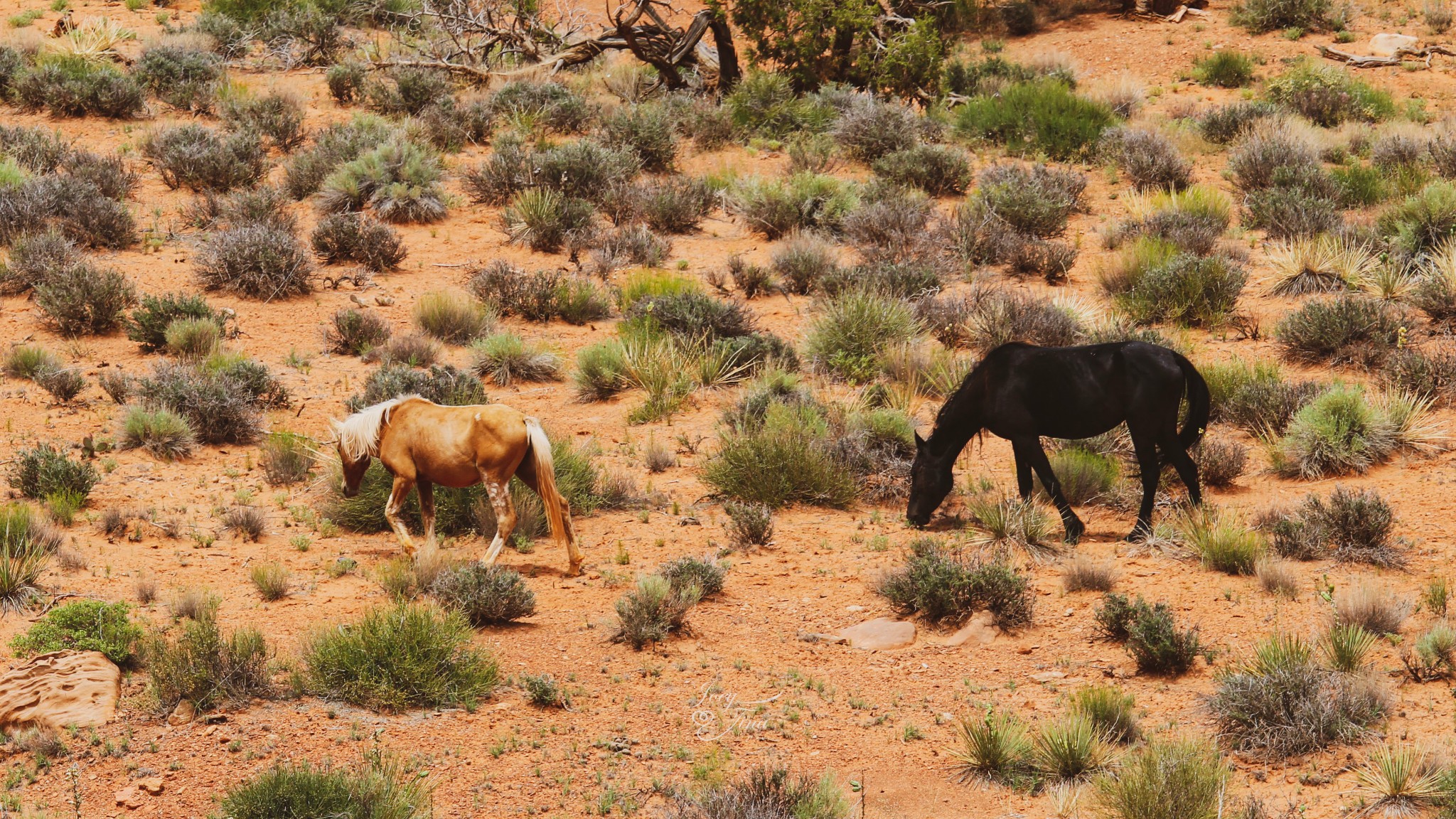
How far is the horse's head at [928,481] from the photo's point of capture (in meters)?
11.0

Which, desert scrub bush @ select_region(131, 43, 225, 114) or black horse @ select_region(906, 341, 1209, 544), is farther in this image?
desert scrub bush @ select_region(131, 43, 225, 114)

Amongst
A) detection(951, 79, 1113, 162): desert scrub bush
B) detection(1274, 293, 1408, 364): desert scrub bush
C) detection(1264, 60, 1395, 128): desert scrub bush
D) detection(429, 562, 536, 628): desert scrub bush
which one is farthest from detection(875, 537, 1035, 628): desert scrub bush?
detection(1264, 60, 1395, 128): desert scrub bush

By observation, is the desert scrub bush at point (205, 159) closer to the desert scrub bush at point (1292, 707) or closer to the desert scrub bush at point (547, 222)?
the desert scrub bush at point (547, 222)

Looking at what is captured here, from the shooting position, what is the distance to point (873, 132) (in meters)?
21.8

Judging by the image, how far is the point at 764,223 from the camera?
1902 centimetres

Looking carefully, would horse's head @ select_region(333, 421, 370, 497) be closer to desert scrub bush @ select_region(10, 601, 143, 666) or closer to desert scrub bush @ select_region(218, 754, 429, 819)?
desert scrub bush @ select_region(10, 601, 143, 666)

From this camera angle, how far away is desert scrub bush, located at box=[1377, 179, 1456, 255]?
16.5 m

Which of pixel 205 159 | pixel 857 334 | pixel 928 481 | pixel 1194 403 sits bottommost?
pixel 857 334

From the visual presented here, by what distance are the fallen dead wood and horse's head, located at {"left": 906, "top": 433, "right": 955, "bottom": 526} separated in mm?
19980

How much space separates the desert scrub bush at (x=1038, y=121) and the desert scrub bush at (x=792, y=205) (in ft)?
13.0

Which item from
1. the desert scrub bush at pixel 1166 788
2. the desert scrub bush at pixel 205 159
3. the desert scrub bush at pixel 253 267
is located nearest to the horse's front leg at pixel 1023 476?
the desert scrub bush at pixel 1166 788

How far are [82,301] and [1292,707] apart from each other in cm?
1248

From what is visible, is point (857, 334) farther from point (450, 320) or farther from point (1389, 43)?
point (1389, 43)

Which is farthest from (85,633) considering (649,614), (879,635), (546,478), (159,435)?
(879,635)
